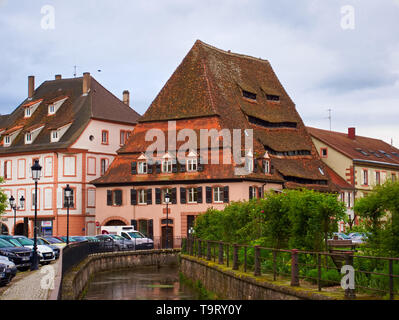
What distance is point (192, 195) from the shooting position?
2517 inches

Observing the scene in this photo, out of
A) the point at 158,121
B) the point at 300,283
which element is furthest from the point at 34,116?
the point at 300,283

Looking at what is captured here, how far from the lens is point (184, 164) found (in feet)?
211

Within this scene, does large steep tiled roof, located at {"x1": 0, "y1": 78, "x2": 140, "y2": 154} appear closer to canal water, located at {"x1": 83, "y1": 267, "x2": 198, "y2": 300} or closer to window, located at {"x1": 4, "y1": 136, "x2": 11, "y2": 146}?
window, located at {"x1": 4, "y1": 136, "x2": 11, "y2": 146}

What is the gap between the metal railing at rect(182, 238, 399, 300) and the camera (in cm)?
1529

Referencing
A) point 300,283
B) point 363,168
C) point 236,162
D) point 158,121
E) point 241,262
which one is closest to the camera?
point 300,283

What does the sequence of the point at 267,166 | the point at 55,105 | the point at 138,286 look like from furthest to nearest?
1. the point at 55,105
2. the point at 267,166
3. the point at 138,286

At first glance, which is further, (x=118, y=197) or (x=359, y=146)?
(x=359, y=146)

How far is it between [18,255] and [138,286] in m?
6.79

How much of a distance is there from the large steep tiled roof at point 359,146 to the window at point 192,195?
2384cm

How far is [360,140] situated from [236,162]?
35265 mm

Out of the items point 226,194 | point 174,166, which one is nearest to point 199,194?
point 226,194

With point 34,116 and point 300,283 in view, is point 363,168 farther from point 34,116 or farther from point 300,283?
point 300,283

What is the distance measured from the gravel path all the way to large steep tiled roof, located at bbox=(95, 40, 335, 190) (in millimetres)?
35622

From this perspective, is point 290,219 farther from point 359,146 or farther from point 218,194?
point 359,146
